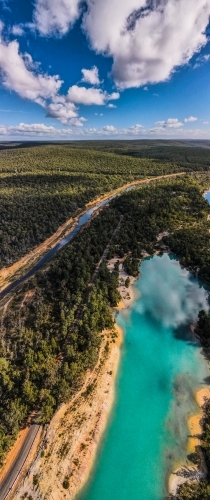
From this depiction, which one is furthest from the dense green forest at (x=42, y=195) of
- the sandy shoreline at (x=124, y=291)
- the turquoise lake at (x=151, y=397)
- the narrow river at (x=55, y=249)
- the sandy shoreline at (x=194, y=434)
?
the sandy shoreline at (x=194, y=434)

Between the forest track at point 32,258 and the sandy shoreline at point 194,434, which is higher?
the forest track at point 32,258

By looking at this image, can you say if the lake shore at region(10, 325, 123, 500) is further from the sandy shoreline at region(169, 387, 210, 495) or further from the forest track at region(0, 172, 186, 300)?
the forest track at region(0, 172, 186, 300)

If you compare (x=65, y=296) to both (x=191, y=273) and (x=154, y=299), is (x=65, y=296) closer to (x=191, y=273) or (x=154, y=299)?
(x=154, y=299)

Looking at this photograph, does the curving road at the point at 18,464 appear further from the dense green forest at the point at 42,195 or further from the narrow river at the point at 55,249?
the dense green forest at the point at 42,195

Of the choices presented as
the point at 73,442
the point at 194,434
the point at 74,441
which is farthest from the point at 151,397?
the point at 73,442

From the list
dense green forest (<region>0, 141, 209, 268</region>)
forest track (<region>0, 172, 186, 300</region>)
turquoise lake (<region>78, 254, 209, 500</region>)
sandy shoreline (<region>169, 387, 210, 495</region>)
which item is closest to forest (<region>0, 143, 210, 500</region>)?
dense green forest (<region>0, 141, 209, 268</region>)

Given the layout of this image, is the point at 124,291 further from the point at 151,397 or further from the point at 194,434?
the point at 194,434

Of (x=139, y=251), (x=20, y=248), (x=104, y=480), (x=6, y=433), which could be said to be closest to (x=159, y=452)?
(x=104, y=480)
